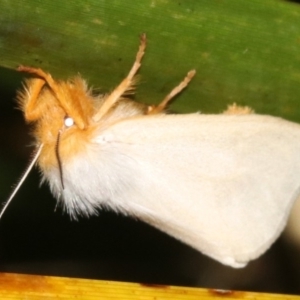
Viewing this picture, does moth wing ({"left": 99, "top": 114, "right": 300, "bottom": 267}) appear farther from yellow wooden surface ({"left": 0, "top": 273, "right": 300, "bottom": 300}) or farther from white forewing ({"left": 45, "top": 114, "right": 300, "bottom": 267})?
yellow wooden surface ({"left": 0, "top": 273, "right": 300, "bottom": 300})

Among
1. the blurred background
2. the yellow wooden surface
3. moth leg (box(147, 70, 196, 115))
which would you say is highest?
the blurred background

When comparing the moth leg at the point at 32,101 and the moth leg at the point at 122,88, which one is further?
the moth leg at the point at 32,101

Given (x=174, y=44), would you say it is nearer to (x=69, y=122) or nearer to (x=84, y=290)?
(x=69, y=122)

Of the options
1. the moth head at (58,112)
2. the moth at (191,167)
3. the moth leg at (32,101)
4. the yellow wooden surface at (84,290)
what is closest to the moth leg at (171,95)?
the moth at (191,167)

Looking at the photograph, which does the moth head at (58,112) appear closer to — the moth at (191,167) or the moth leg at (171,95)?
the moth at (191,167)

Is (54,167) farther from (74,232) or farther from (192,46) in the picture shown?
(74,232)

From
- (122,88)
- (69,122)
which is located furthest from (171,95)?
(69,122)

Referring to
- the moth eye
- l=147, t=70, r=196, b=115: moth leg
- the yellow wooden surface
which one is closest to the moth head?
the moth eye
